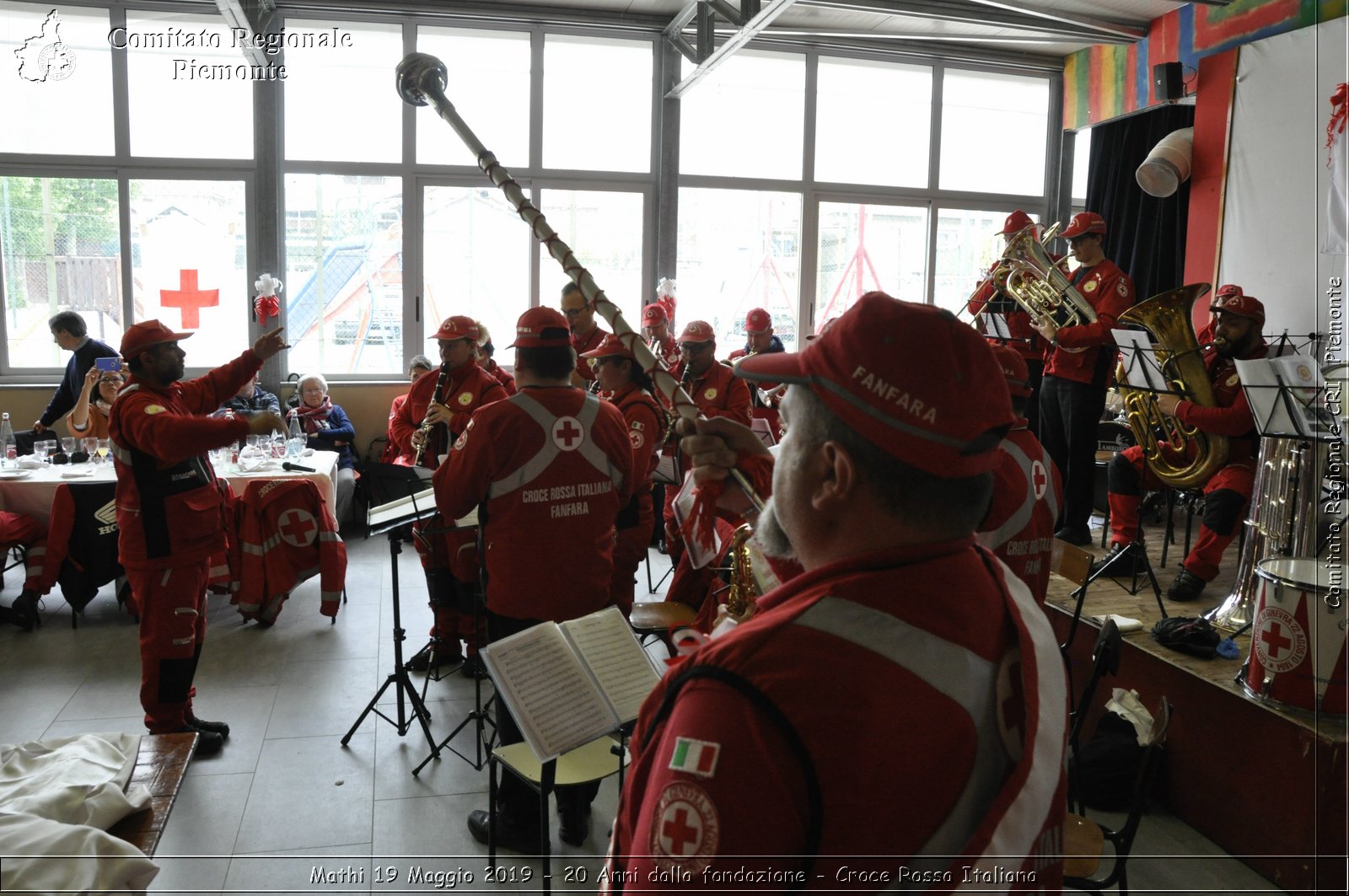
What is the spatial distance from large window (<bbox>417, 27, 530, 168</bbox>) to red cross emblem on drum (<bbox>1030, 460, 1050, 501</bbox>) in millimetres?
7649

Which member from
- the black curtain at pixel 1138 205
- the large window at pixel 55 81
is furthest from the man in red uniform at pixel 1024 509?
the large window at pixel 55 81

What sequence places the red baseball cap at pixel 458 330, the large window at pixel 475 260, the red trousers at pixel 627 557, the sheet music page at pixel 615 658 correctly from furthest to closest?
the large window at pixel 475 260 < the red baseball cap at pixel 458 330 < the red trousers at pixel 627 557 < the sheet music page at pixel 615 658

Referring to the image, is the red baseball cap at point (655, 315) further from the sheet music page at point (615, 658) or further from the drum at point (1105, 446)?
the sheet music page at point (615, 658)

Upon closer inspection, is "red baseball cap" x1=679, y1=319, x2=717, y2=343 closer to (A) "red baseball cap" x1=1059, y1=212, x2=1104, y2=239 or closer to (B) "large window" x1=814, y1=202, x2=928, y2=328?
(A) "red baseball cap" x1=1059, y1=212, x2=1104, y2=239

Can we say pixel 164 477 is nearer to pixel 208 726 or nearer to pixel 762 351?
pixel 208 726

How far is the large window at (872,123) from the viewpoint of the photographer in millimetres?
10336

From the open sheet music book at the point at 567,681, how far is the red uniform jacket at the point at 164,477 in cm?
186

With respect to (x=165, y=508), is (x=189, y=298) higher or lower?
higher

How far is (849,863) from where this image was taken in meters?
0.91

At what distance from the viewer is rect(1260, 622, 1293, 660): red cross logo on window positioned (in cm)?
329

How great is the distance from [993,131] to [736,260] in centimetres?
355

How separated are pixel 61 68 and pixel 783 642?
1072cm

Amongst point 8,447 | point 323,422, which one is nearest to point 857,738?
point 8,447

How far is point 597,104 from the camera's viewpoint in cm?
984
